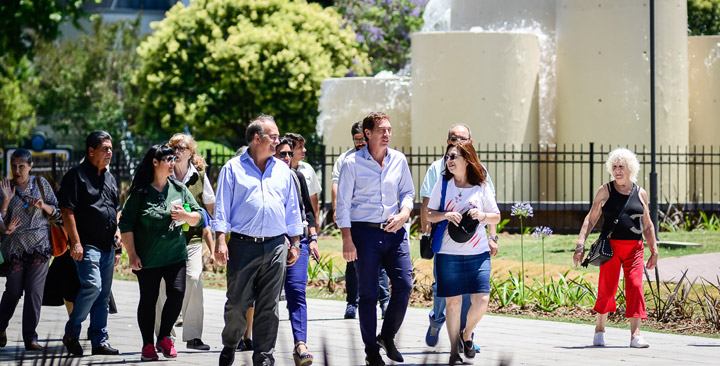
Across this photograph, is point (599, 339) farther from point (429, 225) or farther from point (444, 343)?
point (429, 225)

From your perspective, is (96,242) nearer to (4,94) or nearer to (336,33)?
(336,33)

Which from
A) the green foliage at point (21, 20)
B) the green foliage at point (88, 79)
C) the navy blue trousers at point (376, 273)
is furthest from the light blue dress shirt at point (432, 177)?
the green foliage at point (88, 79)

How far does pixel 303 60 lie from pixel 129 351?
2768cm

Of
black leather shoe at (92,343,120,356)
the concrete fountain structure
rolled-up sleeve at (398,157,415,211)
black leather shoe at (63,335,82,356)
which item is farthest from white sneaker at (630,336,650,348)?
the concrete fountain structure

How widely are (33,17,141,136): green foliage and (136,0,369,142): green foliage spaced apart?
10.8 meters

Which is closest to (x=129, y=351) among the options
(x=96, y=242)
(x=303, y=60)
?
(x=96, y=242)

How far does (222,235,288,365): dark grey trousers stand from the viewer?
770 centimetres

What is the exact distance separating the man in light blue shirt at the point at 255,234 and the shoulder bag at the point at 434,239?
1032mm

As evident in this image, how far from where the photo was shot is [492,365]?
26.3 feet

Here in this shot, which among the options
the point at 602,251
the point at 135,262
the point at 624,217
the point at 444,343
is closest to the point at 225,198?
the point at 135,262

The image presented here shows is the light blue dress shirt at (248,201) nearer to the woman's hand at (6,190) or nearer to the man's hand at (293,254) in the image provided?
the man's hand at (293,254)

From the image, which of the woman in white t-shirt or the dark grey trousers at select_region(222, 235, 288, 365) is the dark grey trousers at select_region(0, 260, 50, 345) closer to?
the dark grey trousers at select_region(222, 235, 288, 365)

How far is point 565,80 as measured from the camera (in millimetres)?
22594

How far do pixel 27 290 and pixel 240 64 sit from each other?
2694cm
